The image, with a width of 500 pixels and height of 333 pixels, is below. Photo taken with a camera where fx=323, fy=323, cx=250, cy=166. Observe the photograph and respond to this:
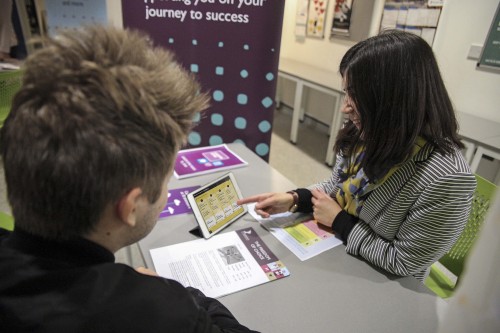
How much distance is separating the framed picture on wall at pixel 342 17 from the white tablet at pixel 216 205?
11.0ft

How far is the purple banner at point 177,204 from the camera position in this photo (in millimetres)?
1126

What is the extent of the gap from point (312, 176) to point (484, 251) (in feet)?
9.88

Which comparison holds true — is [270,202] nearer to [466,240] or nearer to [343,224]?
[343,224]

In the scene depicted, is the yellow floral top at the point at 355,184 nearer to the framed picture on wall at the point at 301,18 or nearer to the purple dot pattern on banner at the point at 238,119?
the purple dot pattern on banner at the point at 238,119

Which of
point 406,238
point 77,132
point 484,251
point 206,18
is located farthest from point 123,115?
point 206,18

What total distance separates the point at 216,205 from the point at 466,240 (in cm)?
90

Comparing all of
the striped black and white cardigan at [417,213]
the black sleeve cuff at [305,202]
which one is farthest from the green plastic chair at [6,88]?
the striped black and white cardigan at [417,213]

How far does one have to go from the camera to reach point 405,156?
90 cm

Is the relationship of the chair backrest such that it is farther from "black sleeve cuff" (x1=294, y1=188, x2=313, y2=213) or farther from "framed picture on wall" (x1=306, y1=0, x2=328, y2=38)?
"framed picture on wall" (x1=306, y1=0, x2=328, y2=38)

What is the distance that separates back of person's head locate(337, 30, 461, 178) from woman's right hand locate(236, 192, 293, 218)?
34 centimetres

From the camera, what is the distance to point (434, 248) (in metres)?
0.88

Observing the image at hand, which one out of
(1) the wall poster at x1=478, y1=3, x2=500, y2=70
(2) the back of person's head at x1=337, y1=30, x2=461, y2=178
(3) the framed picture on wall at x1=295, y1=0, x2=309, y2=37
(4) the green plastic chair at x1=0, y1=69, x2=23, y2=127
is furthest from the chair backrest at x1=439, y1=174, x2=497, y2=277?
(3) the framed picture on wall at x1=295, y1=0, x2=309, y2=37

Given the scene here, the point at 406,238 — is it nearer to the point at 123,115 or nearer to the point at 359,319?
the point at 359,319

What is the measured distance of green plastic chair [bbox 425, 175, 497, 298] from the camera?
1.12 m
